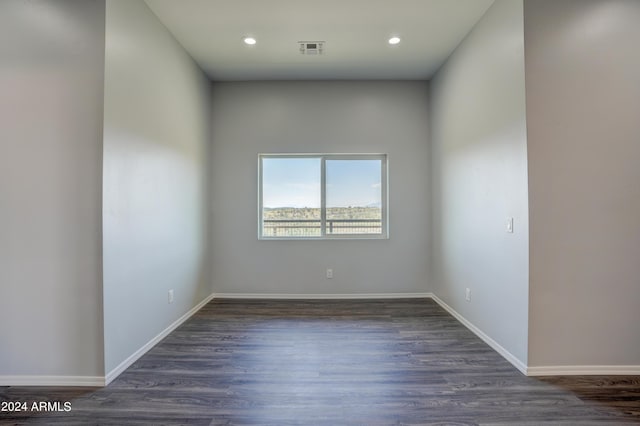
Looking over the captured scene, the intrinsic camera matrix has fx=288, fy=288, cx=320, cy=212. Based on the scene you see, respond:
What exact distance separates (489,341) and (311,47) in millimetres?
3413

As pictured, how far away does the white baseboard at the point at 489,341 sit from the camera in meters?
2.19

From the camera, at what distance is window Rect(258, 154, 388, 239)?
13.4 ft

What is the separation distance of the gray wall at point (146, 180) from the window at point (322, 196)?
1.00 m

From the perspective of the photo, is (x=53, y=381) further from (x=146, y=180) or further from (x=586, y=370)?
(x=586, y=370)

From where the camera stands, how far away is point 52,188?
6.49 feet

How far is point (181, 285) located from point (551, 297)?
3.37 metres

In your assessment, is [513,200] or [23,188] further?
[513,200]

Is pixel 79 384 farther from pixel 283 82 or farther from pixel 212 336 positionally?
pixel 283 82

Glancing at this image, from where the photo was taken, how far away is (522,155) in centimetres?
215

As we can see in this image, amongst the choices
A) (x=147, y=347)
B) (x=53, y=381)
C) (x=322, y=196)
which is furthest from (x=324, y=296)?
(x=53, y=381)

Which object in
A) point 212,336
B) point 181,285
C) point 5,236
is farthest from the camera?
Result: point 181,285

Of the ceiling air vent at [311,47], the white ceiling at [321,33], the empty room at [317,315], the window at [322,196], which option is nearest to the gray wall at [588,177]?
the empty room at [317,315]

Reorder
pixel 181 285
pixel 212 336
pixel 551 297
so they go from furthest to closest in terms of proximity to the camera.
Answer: pixel 181 285
pixel 212 336
pixel 551 297

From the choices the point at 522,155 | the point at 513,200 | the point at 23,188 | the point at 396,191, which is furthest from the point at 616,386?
the point at 23,188
